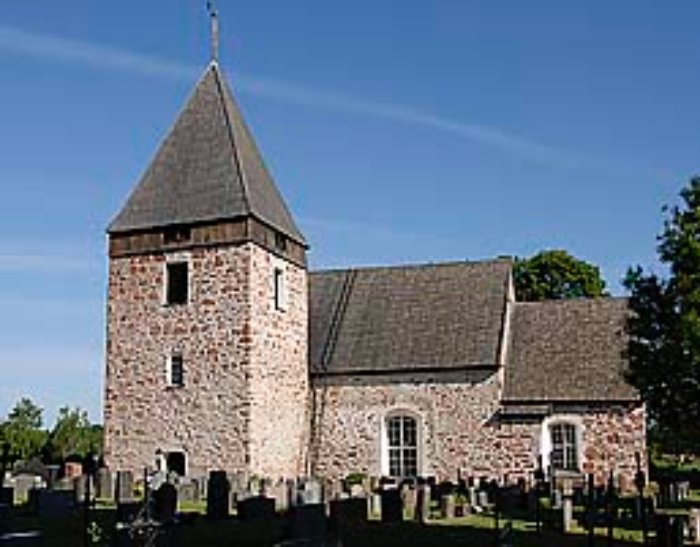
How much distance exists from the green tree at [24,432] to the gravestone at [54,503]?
2376cm

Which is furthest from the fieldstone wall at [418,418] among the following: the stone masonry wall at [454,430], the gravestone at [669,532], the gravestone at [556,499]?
the gravestone at [669,532]

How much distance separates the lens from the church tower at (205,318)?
31.3m

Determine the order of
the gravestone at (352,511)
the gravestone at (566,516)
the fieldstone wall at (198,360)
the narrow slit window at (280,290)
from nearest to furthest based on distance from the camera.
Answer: the gravestone at (566,516)
the gravestone at (352,511)
the fieldstone wall at (198,360)
the narrow slit window at (280,290)

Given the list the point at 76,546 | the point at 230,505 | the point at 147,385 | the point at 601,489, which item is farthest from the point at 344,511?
the point at 147,385

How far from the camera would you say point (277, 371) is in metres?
33.0

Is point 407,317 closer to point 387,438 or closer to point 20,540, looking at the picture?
point 387,438

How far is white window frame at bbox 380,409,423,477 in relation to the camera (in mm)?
33469

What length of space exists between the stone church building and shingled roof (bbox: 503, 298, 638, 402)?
0.06 m

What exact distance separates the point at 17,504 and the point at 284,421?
9712mm

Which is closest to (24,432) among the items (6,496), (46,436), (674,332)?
(46,436)

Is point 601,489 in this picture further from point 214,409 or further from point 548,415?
point 214,409

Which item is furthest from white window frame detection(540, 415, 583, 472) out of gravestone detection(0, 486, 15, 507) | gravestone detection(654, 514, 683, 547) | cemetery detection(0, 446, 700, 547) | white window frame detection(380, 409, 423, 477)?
gravestone detection(0, 486, 15, 507)

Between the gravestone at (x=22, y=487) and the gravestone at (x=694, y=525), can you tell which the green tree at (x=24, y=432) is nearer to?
the gravestone at (x=22, y=487)

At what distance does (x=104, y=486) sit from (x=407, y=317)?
41.5 feet
